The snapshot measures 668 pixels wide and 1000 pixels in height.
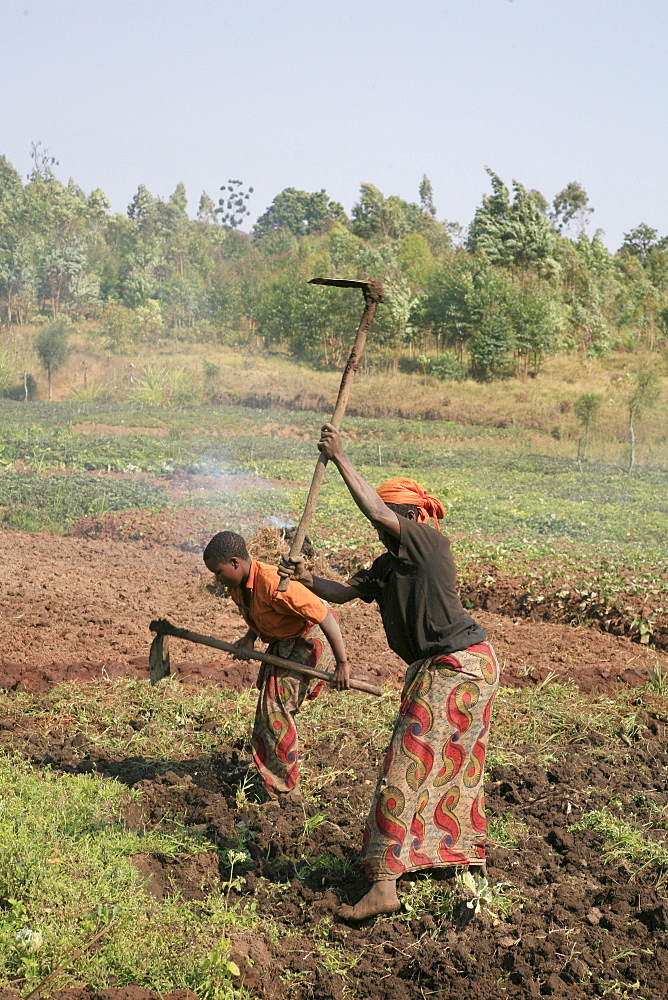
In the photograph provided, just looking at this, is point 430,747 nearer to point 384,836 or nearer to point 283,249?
point 384,836

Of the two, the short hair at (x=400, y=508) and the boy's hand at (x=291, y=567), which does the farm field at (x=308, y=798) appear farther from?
the short hair at (x=400, y=508)

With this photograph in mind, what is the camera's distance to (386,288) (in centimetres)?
3550

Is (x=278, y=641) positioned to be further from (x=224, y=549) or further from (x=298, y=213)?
(x=298, y=213)

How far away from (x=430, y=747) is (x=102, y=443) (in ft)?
50.2

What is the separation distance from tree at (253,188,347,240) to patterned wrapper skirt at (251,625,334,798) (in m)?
73.2

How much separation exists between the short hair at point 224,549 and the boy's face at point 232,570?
15 mm

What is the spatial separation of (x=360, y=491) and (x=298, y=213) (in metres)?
83.5

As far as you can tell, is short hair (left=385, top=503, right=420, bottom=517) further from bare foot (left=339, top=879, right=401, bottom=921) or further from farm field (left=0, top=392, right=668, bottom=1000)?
farm field (left=0, top=392, right=668, bottom=1000)

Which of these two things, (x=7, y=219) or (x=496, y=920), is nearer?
(x=496, y=920)

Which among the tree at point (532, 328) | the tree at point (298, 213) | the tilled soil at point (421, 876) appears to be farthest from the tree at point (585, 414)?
the tree at point (298, 213)

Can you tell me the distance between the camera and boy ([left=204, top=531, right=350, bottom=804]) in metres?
4.09

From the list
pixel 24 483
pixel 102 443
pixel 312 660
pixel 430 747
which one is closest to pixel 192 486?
pixel 24 483

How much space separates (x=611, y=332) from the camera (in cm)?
3853

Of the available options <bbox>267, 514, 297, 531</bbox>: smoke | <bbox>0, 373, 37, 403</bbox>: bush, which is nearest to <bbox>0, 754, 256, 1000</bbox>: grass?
<bbox>267, 514, 297, 531</bbox>: smoke
